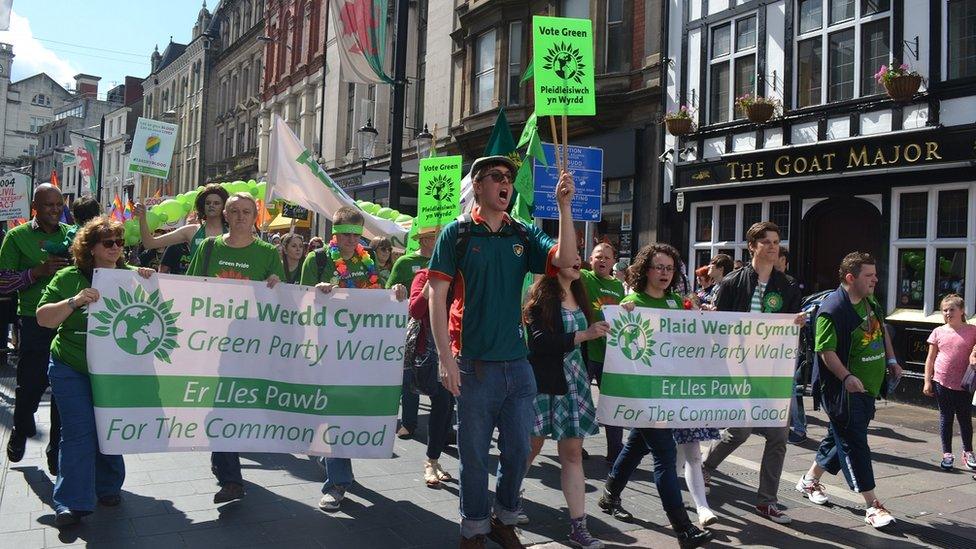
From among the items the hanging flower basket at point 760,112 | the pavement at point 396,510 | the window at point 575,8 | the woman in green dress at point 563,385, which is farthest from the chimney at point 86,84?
the woman in green dress at point 563,385

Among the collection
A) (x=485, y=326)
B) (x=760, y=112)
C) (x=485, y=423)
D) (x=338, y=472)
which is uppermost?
(x=760, y=112)

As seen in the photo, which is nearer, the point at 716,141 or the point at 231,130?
the point at 716,141

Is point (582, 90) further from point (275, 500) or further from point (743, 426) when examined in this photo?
point (275, 500)

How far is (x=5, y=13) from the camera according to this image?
7.95 meters

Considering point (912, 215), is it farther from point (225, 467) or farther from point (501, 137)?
point (225, 467)

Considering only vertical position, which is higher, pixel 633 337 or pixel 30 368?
pixel 633 337

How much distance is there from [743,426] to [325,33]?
2983cm

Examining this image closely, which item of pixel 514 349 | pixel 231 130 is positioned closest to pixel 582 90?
pixel 514 349

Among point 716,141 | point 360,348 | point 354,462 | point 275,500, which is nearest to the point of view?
point 360,348

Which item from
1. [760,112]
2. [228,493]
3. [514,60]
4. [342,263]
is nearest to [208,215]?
[342,263]

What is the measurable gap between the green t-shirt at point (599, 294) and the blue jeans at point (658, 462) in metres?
0.95

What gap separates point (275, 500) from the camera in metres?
5.20

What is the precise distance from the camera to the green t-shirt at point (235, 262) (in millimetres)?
5109

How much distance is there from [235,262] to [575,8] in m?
14.6
